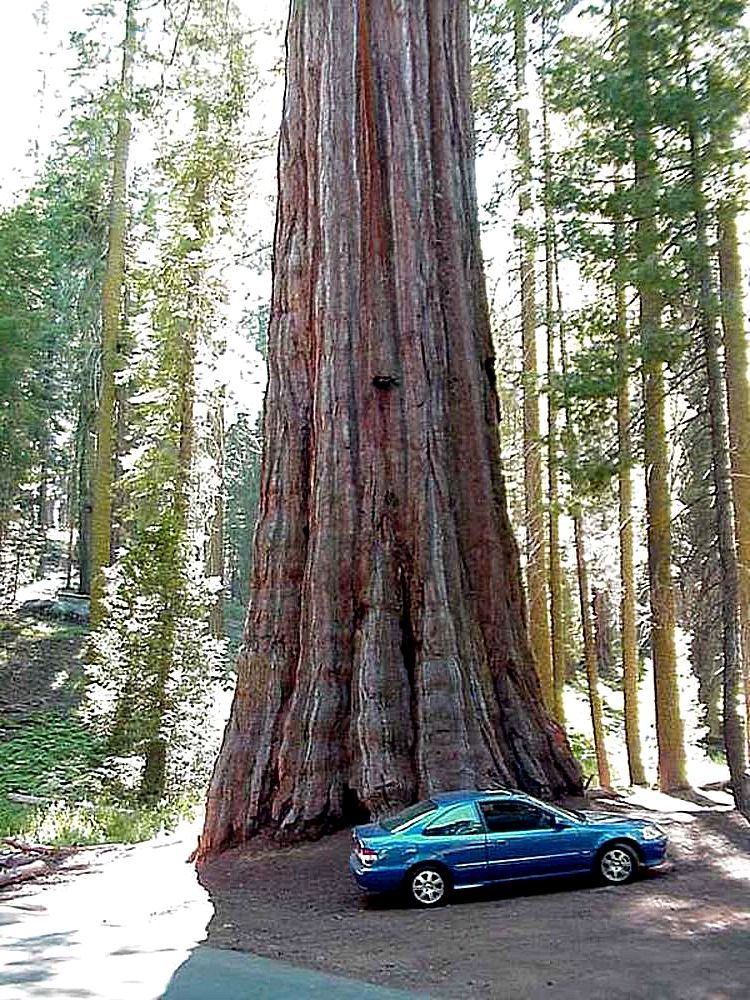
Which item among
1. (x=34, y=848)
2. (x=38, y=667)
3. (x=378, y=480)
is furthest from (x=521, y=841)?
(x=38, y=667)

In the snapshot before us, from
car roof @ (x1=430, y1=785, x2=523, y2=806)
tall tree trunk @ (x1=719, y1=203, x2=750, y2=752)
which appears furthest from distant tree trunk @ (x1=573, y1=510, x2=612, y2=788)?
car roof @ (x1=430, y1=785, x2=523, y2=806)

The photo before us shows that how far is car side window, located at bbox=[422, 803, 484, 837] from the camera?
9.94 meters

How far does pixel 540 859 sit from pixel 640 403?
9693 millimetres

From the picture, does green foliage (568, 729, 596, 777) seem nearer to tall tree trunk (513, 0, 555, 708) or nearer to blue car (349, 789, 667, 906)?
tall tree trunk (513, 0, 555, 708)

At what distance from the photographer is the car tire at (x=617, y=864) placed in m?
10.3

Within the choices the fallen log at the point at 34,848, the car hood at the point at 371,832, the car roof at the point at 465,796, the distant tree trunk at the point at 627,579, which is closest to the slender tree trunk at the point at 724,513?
the distant tree trunk at the point at 627,579

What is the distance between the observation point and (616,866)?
33.8ft

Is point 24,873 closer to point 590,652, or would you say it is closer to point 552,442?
point 552,442

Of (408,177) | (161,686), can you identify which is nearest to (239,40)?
(408,177)

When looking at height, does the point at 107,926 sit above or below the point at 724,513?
below

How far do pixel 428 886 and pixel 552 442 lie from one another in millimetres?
7952

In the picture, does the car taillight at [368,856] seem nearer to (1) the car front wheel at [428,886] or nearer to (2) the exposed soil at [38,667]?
(1) the car front wheel at [428,886]

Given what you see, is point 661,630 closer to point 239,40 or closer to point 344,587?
point 344,587

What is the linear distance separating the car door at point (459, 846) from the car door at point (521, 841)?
8 centimetres
